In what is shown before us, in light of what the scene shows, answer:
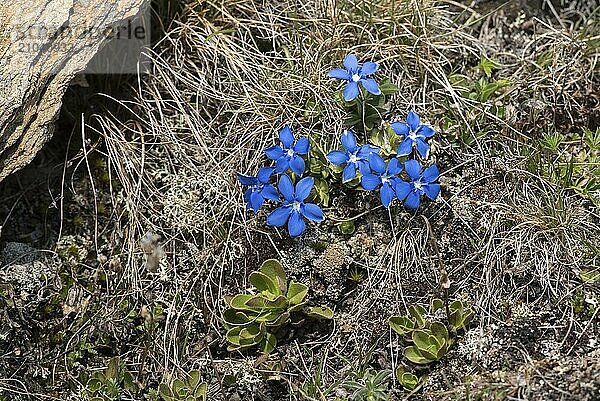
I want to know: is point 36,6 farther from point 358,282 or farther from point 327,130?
point 358,282

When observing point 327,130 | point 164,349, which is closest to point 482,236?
point 327,130

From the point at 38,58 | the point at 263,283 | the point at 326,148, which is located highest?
the point at 38,58

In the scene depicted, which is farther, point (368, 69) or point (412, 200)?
point (368, 69)

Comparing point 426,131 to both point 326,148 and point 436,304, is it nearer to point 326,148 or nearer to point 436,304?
point 326,148

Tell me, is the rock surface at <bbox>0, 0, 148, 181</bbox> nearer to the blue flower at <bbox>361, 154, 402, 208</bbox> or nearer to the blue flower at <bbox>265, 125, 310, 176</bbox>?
the blue flower at <bbox>265, 125, 310, 176</bbox>

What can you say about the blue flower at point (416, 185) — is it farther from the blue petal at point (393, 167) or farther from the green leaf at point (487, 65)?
the green leaf at point (487, 65)

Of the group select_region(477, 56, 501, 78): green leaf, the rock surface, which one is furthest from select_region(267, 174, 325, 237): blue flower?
select_region(477, 56, 501, 78): green leaf


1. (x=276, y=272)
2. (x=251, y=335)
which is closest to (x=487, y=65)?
(x=276, y=272)
